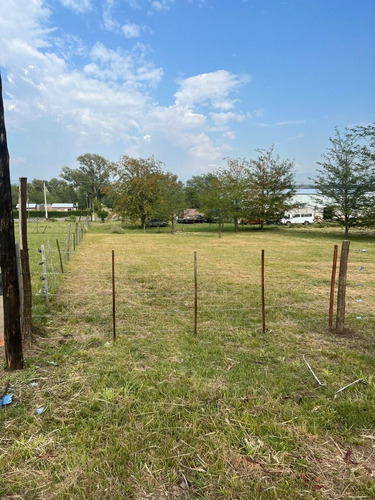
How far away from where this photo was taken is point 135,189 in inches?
1185

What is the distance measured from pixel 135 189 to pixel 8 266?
2818cm

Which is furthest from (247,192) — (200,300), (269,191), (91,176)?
(91,176)

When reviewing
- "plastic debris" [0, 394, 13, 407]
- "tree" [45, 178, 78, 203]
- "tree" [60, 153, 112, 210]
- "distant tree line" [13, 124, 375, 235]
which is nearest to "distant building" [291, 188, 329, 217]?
"distant tree line" [13, 124, 375, 235]

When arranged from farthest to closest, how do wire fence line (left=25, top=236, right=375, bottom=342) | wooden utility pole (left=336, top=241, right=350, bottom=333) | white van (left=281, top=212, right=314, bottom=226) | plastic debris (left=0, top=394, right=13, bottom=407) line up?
white van (left=281, top=212, right=314, bottom=226)
wire fence line (left=25, top=236, right=375, bottom=342)
wooden utility pole (left=336, top=241, right=350, bottom=333)
plastic debris (left=0, top=394, right=13, bottom=407)

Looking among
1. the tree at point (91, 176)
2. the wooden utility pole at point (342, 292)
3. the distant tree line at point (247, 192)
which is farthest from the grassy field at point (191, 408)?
the tree at point (91, 176)

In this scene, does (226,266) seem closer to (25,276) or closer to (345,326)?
(345,326)

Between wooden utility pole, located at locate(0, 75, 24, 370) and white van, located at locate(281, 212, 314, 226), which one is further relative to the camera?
white van, located at locate(281, 212, 314, 226)

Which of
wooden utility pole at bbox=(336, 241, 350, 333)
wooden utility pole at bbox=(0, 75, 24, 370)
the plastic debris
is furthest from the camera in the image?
wooden utility pole at bbox=(336, 241, 350, 333)

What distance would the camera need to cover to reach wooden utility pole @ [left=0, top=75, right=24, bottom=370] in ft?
8.88

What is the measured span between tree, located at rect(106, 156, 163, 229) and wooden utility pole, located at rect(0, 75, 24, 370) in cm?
2631

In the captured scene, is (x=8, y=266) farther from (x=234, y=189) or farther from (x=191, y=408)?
(x=234, y=189)

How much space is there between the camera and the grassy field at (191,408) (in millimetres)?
1812

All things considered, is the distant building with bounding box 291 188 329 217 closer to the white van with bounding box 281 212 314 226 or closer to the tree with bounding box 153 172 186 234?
the white van with bounding box 281 212 314 226

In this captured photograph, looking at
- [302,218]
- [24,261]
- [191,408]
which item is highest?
[302,218]
